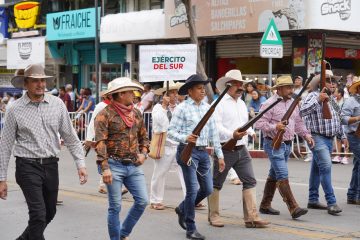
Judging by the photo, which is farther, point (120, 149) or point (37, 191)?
point (120, 149)

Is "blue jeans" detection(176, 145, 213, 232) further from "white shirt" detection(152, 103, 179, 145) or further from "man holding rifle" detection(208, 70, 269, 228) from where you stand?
"white shirt" detection(152, 103, 179, 145)

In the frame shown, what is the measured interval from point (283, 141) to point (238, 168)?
841 millimetres

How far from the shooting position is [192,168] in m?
7.45

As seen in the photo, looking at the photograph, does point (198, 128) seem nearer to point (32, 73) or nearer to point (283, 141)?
point (283, 141)

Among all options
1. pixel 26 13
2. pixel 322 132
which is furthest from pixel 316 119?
pixel 26 13

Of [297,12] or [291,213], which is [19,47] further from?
[291,213]

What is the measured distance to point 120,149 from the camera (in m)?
6.61

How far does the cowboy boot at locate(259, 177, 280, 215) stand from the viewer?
8861mm

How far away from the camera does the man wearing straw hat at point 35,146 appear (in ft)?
19.9

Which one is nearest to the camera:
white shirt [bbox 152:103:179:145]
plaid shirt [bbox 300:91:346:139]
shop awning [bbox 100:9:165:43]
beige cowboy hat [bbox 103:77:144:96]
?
beige cowboy hat [bbox 103:77:144:96]

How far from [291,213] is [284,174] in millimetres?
486

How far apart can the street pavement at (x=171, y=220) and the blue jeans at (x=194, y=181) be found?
14.0 inches

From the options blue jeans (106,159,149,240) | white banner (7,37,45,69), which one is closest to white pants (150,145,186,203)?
blue jeans (106,159,149,240)

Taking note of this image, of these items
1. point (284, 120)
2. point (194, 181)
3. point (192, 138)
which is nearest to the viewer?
point (192, 138)
